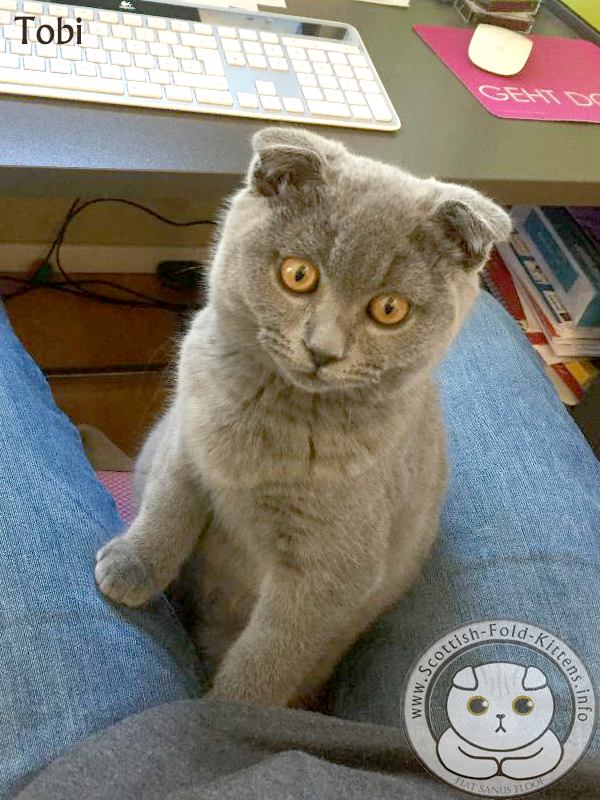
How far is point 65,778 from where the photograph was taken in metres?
0.52

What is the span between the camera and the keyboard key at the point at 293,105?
2.84 feet

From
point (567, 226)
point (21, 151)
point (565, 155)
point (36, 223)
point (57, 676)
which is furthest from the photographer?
point (36, 223)

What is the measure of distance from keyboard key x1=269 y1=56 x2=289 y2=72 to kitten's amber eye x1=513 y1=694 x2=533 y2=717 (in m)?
0.81

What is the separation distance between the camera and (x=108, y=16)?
0.90 meters

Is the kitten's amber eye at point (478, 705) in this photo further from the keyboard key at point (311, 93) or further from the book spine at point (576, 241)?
the book spine at point (576, 241)

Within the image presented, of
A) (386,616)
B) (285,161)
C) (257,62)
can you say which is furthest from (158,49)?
(386,616)

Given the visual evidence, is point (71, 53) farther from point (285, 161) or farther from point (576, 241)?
point (576, 241)

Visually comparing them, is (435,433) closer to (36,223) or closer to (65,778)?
(65,778)

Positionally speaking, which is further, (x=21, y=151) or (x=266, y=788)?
(x=21, y=151)

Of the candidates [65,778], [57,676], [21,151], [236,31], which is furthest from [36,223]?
[65,778]

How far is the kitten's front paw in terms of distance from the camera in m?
0.71

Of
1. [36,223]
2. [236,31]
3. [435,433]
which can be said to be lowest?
[36,223]

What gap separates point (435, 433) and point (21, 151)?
56 cm

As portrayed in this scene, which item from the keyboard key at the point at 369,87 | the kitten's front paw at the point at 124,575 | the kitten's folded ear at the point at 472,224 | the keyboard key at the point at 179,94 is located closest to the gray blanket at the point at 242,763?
the kitten's front paw at the point at 124,575
